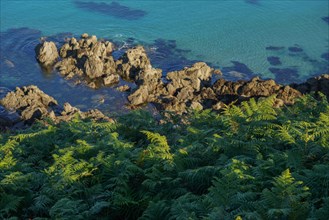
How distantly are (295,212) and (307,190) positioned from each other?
127 centimetres

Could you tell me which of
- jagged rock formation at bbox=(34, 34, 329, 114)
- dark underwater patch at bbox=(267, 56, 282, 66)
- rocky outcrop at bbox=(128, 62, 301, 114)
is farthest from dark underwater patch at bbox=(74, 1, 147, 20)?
rocky outcrop at bbox=(128, 62, 301, 114)

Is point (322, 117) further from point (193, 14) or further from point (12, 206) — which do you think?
point (193, 14)

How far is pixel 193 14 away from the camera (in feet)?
155

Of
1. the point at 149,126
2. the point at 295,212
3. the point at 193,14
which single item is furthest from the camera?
the point at 193,14

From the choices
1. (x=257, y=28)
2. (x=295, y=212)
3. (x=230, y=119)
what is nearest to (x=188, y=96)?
(x=230, y=119)

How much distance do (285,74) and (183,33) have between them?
11.5 meters

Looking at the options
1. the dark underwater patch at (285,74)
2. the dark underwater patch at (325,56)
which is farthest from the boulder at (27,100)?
the dark underwater patch at (325,56)

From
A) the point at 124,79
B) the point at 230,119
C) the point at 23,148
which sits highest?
the point at 230,119

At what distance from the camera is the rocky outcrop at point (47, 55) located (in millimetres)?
34375

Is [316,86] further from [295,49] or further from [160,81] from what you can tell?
[295,49]

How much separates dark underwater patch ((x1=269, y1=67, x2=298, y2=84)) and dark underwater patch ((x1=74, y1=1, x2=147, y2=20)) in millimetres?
15770

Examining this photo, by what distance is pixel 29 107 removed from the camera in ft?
89.0

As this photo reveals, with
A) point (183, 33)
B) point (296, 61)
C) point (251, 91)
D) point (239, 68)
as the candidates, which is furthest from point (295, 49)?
point (251, 91)

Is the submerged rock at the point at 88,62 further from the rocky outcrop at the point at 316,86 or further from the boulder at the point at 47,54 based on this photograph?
the rocky outcrop at the point at 316,86
